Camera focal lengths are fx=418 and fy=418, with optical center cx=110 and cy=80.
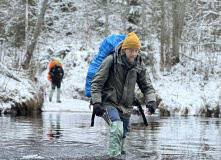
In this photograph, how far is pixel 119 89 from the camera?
5.64 metres

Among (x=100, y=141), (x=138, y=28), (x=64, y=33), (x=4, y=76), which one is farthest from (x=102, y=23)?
(x=100, y=141)

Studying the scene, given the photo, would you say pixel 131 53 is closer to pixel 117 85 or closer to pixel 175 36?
pixel 117 85

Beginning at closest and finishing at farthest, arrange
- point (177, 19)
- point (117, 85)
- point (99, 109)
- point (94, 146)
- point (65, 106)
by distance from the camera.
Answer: point (99, 109) → point (117, 85) → point (94, 146) → point (65, 106) → point (177, 19)

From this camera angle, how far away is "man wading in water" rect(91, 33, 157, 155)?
543 cm

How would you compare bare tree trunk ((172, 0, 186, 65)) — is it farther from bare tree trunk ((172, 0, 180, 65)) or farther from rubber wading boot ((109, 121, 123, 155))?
rubber wading boot ((109, 121, 123, 155))

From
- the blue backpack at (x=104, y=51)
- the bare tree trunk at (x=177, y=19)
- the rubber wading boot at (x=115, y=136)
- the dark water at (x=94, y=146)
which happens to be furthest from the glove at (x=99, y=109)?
the bare tree trunk at (x=177, y=19)

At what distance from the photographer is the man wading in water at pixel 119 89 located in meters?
5.43

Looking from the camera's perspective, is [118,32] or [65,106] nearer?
[65,106]

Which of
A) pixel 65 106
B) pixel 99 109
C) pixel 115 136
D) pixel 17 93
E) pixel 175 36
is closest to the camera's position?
pixel 99 109

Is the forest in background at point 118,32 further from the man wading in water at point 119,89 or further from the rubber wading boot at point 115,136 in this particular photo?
the rubber wading boot at point 115,136

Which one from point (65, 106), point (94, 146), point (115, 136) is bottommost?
point (94, 146)

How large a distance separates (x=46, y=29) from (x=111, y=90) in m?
33.8

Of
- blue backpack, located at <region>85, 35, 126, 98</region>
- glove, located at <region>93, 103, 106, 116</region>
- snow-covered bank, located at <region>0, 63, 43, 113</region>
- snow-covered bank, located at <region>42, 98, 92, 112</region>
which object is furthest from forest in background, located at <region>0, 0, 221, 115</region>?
glove, located at <region>93, 103, 106, 116</region>

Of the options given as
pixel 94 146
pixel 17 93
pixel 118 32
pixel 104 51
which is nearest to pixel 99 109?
pixel 104 51
